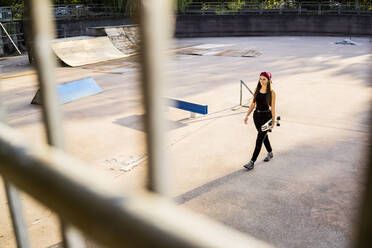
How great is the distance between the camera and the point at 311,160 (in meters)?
5.92

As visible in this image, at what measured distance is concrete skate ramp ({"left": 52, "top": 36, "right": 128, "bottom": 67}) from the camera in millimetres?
16641

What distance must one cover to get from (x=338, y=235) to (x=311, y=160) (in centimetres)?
204

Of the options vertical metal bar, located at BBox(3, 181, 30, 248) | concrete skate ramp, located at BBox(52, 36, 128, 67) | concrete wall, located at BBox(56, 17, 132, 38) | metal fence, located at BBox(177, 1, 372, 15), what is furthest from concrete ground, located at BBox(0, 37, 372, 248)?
metal fence, located at BBox(177, 1, 372, 15)

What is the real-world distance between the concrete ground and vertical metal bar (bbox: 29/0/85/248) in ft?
0.14

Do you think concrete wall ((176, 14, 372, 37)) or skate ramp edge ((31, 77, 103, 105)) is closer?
skate ramp edge ((31, 77, 103, 105))

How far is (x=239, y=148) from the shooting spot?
648 cm

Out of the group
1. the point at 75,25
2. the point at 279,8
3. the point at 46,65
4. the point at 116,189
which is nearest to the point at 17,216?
the point at 46,65

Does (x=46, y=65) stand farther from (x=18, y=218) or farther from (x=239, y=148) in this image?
(x=239, y=148)

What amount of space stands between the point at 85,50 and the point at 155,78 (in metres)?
18.3

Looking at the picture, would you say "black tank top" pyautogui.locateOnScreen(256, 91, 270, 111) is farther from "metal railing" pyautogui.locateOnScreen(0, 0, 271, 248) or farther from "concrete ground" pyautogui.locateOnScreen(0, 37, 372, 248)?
"metal railing" pyautogui.locateOnScreen(0, 0, 271, 248)

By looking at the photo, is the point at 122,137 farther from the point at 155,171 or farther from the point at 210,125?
the point at 155,171

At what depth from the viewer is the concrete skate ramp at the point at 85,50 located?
54.6 feet

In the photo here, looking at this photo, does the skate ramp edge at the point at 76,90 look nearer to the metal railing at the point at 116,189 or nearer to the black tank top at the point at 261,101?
the black tank top at the point at 261,101

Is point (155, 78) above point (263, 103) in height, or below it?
above
